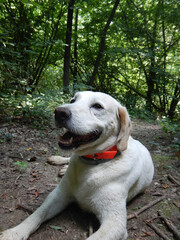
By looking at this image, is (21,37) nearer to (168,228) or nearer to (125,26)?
(125,26)

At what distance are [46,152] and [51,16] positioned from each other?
5.10 m

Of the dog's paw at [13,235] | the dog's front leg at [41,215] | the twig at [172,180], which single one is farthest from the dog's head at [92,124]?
the twig at [172,180]

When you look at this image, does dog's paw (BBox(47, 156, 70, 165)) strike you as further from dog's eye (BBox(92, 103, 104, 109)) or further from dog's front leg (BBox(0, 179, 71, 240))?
dog's eye (BBox(92, 103, 104, 109))

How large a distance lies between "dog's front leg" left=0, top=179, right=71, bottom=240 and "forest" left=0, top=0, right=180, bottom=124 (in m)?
3.05

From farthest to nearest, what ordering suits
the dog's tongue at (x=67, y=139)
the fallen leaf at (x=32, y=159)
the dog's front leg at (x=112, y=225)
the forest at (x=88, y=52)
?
the forest at (x=88, y=52), the fallen leaf at (x=32, y=159), the dog's tongue at (x=67, y=139), the dog's front leg at (x=112, y=225)

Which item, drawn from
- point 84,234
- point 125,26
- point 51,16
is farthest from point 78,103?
point 125,26

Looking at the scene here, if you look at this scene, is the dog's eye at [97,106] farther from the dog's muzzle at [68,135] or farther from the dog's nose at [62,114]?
the dog's nose at [62,114]

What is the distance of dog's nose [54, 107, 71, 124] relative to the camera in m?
1.89

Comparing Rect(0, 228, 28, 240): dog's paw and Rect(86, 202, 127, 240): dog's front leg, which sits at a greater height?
Rect(86, 202, 127, 240): dog's front leg

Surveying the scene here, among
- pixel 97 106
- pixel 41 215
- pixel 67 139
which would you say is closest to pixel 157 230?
pixel 41 215

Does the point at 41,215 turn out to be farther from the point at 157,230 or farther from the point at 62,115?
the point at 157,230

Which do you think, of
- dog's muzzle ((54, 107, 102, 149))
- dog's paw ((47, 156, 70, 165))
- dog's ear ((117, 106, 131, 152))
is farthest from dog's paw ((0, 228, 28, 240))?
dog's paw ((47, 156, 70, 165))

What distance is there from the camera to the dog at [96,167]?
6.20ft

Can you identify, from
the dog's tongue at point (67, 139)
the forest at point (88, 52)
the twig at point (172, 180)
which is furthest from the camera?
the forest at point (88, 52)
